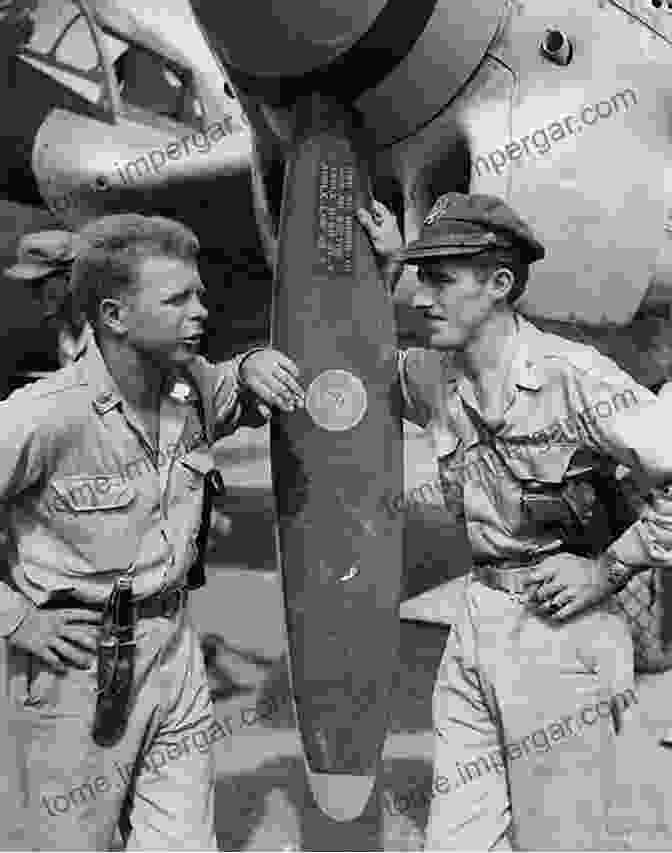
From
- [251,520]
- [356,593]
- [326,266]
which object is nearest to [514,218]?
[326,266]

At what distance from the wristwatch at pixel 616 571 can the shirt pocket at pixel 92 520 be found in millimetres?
986

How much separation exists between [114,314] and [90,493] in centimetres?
38

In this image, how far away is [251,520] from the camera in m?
6.02

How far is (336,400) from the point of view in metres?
2.76

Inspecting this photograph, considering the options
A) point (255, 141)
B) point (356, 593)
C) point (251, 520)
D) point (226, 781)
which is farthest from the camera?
point (251, 520)

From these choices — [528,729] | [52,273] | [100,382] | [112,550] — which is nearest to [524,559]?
[528,729]

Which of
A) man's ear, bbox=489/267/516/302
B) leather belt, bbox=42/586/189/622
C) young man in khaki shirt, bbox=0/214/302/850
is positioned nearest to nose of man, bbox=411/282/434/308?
man's ear, bbox=489/267/516/302

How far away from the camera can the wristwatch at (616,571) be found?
2.16 metres

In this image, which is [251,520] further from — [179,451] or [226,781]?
[179,451]

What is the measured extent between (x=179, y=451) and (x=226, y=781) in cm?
Answer: 151

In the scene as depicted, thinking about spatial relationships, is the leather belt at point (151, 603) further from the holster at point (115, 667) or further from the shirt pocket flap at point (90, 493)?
the shirt pocket flap at point (90, 493)

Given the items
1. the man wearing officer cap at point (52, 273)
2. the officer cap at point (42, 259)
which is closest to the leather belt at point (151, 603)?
the man wearing officer cap at point (52, 273)

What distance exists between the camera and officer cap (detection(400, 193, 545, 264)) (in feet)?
7.20
